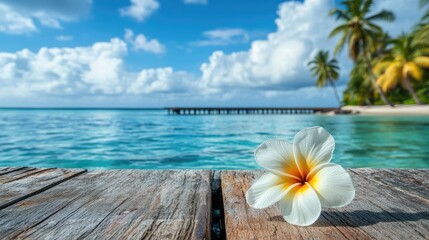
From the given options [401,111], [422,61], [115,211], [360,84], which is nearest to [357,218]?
[115,211]

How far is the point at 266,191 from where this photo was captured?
89 centimetres

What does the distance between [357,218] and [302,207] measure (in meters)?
0.24

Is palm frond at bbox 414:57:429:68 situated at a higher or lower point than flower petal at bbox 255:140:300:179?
higher

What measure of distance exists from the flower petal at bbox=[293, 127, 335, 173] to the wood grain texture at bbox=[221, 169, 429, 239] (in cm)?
18

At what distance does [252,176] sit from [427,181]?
2.57ft

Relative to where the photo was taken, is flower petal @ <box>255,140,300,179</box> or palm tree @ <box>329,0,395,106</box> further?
palm tree @ <box>329,0,395,106</box>

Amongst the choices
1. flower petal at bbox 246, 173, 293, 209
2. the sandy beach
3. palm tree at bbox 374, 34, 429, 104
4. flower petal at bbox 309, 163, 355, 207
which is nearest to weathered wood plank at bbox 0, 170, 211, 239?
flower petal at bbox 246, 173, 293, 209

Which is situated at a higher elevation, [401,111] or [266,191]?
[266,191]

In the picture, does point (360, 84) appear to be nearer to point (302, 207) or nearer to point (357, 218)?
point (357, 218)

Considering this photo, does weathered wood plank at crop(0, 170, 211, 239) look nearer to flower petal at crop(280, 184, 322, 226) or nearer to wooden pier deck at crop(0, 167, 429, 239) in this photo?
wooden pier deck at crop(0, 167, 429, 239)

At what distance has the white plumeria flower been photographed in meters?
0.83

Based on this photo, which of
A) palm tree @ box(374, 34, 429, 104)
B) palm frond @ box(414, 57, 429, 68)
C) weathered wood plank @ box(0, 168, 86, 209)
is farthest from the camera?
palm tree @ box(374, 34, 429, 104)

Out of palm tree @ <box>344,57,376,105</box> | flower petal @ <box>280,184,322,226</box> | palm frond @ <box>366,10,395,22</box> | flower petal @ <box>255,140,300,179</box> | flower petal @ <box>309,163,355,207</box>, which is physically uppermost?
palm frond @ <box>366,10,395,22</box>

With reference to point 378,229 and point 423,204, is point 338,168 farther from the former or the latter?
point 423,204
